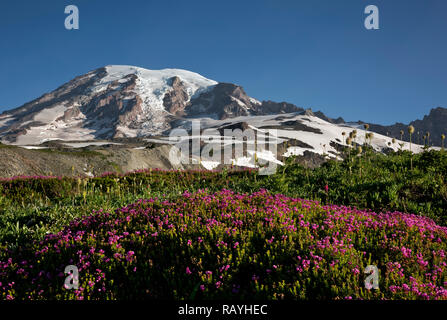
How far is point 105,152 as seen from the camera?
19438 mm

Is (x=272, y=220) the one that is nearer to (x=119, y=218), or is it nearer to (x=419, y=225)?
(x=419, y=225)

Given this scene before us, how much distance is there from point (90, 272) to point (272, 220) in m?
2.91

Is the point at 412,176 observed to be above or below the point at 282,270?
above

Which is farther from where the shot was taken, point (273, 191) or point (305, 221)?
point (273, 191)

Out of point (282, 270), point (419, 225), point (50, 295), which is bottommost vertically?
point (50, 295)

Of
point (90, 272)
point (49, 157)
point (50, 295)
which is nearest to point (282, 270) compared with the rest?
point (90, 272)

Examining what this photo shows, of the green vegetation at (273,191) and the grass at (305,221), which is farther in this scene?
the green vegetation at (273,191)

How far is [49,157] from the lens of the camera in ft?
53.1

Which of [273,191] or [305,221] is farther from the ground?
[273,191]

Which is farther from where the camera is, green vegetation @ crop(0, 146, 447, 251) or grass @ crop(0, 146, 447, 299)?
green vegetation @ crop(0, 146, 447, 251)

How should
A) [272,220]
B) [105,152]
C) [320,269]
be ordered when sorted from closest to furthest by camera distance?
[320,269], [272,220], [105,152]
